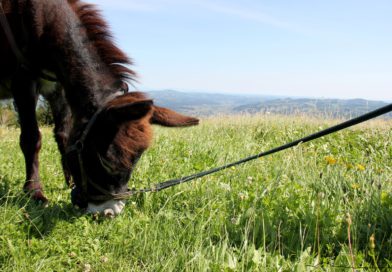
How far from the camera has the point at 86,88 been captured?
2955mm

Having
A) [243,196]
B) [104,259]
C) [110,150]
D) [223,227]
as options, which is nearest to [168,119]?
[110,150]

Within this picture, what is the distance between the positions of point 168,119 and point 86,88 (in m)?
0.67

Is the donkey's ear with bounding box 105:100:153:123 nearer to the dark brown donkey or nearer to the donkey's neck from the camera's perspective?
the dark brown donkey

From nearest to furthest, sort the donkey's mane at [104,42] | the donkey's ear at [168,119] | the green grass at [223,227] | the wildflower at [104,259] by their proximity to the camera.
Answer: the green grass at [223,227], the wildflower at [104,259], the donkey's ear at [168,119], the donkey's mane at [104,42]

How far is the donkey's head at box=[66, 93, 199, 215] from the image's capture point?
2.67 meters

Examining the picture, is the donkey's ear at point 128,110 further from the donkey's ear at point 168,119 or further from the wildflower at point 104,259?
the wildflower at point 104,259

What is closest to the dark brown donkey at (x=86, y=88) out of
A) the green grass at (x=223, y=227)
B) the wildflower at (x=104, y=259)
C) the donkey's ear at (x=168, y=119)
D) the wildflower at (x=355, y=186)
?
the donkey's ear at (x=168, y=119)

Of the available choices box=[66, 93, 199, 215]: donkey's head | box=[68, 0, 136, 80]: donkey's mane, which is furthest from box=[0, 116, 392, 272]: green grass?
box=[68, 0, 136, 80]: donkey's mane

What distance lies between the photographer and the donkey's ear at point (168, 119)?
292 centimetres

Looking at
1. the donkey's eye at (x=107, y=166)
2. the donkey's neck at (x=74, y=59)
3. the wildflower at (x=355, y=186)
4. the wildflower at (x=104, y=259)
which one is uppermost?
the donkey's neck at (x=74, y=59)

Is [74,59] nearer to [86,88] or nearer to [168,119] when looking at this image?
[86,88]

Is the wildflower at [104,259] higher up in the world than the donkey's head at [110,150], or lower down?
lower down

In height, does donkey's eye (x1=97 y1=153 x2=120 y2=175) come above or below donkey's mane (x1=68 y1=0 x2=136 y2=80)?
below

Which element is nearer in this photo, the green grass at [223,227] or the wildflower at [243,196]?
the green grass at [223,227]
